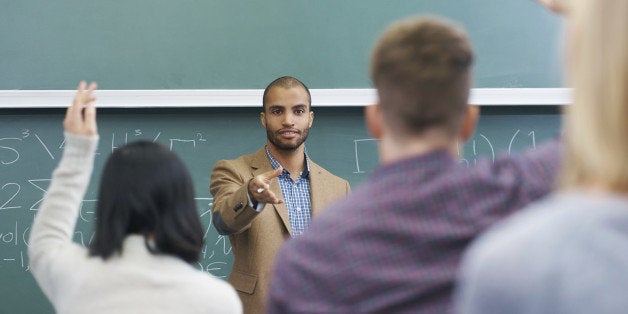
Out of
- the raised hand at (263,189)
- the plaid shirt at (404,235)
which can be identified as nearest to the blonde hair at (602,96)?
the plaid shirt at (404,235)

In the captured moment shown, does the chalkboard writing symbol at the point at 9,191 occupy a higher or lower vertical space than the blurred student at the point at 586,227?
lower

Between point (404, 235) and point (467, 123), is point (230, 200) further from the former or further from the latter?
point (404, 235)

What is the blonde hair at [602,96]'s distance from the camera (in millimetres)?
732

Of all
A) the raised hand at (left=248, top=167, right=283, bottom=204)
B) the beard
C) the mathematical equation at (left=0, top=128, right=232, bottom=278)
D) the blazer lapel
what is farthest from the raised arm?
the mathematical equation at (left=0, top=128, right=232, bottom=278)

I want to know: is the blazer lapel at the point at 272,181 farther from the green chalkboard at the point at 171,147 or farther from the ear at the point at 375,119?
the ear at the point at 375,119

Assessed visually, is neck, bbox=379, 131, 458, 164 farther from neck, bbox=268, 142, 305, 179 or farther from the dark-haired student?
neck, bbox=268, 142, 305, 179

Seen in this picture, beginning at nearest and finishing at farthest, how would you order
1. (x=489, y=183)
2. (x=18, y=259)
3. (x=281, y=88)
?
(x=489, y=183), (x=281, y=88), (x=18, y=259)

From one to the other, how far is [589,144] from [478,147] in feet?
10.7

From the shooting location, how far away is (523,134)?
4.00m

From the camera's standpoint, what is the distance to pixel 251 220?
10.1ft

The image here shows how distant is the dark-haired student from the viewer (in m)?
1.66

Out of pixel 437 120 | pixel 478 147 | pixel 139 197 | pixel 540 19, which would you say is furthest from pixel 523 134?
pixel 437 120

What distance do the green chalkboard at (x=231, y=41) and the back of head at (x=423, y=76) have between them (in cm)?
269

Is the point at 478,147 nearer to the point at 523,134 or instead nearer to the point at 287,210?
the point at 523,134
